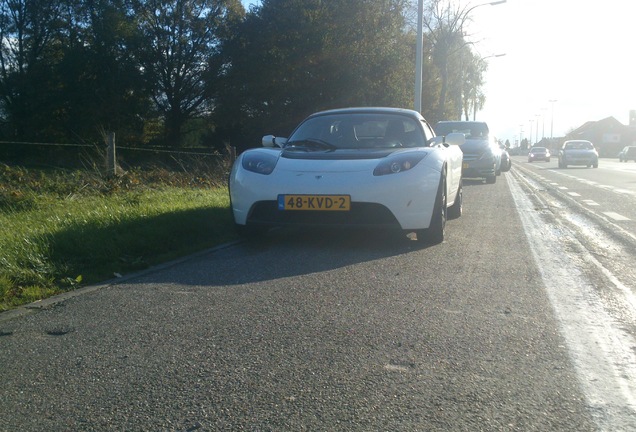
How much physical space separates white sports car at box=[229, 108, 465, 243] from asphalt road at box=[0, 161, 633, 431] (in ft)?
2.69

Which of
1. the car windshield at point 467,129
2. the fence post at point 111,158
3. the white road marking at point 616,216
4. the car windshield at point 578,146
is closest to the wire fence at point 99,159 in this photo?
the fence post at point 111,158

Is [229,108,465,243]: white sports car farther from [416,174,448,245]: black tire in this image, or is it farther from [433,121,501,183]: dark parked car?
[433,121,501,183]: dark parked car

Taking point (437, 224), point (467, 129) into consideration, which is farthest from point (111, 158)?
point (467, 129)

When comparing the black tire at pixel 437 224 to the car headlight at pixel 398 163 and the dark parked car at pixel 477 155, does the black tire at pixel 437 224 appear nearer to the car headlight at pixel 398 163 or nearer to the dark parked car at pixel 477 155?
the car headlight at pixel 398 163

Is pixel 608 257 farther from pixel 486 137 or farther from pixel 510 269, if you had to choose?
pixel 486 137

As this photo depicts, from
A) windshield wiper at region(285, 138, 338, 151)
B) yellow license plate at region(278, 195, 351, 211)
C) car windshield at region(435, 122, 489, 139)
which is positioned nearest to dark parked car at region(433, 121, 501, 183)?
car windshield at region(435, 122, 489, 139)

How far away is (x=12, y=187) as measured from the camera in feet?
30.4

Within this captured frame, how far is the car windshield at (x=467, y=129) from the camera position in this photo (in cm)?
1838

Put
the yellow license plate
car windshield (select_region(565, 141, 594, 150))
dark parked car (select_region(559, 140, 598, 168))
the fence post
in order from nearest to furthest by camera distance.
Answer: the yellow license plate
the fence post
dark parked car (select_region(559, 140, 598, 168))
car windshield (select_region(565, 141, 594, 150))

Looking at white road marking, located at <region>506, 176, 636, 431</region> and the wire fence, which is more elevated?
the wire fence

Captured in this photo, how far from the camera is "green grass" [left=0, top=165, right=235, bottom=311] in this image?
4855 mm

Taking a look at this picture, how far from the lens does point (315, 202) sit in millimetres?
6031

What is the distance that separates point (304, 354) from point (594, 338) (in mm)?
1617

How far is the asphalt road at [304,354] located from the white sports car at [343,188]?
0.82m
